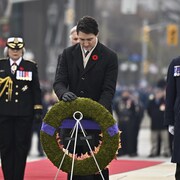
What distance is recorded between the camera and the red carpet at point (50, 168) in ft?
40.4


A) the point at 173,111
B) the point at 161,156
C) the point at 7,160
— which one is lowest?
the point at 161,156

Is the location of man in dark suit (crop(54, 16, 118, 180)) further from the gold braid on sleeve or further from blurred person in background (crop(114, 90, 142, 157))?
blurred person in background (crop(114, 90, 142, 157))

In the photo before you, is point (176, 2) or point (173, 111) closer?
point (173, 111)

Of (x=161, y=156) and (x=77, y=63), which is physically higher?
(x=77, y=63)

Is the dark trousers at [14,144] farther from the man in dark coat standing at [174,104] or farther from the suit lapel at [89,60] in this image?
the man in dark coat standing at [174,104]

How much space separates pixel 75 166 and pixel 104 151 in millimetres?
319

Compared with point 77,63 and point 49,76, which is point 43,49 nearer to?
point 49,76

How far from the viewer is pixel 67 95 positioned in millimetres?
A: 8281

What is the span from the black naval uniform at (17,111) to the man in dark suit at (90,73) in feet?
6.37

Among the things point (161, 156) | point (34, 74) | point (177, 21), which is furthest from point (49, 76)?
point (34, 74)

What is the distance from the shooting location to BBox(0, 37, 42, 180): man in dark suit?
34.8 ft

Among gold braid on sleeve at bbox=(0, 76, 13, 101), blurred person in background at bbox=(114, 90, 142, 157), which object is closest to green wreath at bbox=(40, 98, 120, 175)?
gold braid on sleeve at bbox=(0, 76, 13, 101)

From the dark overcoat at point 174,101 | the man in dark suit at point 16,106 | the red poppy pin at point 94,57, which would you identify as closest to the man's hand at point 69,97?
the red poppy pin at point 94,57

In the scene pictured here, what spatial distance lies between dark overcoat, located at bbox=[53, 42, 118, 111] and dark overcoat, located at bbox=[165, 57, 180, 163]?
591 mm
